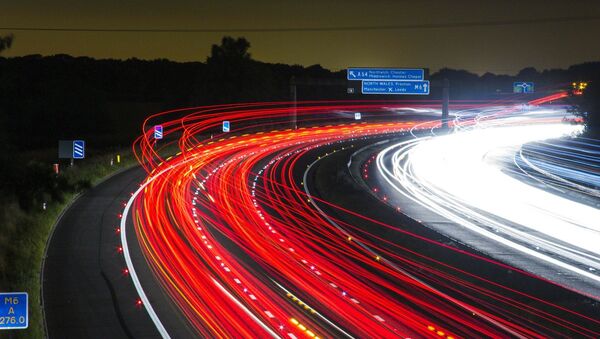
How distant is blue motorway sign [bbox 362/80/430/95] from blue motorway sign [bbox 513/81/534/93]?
2360 centimetres

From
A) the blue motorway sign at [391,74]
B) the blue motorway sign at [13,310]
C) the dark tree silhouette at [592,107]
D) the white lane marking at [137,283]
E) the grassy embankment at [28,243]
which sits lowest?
the white lane marking at [137,283]

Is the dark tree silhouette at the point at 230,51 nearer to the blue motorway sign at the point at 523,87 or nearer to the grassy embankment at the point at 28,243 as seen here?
the blue motorway sign at the point at 523,87

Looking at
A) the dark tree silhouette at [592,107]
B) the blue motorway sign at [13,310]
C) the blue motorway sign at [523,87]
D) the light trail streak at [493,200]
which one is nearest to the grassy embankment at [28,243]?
the blue motorway sign at [13,310]

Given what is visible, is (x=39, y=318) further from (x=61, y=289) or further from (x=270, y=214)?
(x=270, y=214)

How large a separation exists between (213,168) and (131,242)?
20582 millimetres

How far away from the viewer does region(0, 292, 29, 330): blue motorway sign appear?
9.66m

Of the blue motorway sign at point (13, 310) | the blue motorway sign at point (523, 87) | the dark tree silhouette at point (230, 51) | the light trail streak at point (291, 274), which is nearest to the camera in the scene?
the blue motorway sign at point (13, 310)

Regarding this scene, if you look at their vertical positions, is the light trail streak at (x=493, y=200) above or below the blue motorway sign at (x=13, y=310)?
below

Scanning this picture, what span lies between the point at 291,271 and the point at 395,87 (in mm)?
42841

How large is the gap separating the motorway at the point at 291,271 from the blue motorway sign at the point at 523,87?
4596cm

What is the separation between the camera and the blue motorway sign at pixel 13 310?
31.7 feet

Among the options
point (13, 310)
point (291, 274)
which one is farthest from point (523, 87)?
point (13, 310)

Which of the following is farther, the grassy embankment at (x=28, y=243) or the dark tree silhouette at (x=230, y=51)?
the dark tree silhouette at (x=230, y=51)

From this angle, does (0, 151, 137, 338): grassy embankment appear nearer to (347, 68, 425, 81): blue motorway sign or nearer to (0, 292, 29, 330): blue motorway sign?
(0, 292, 29, 330): blue motorway sign
